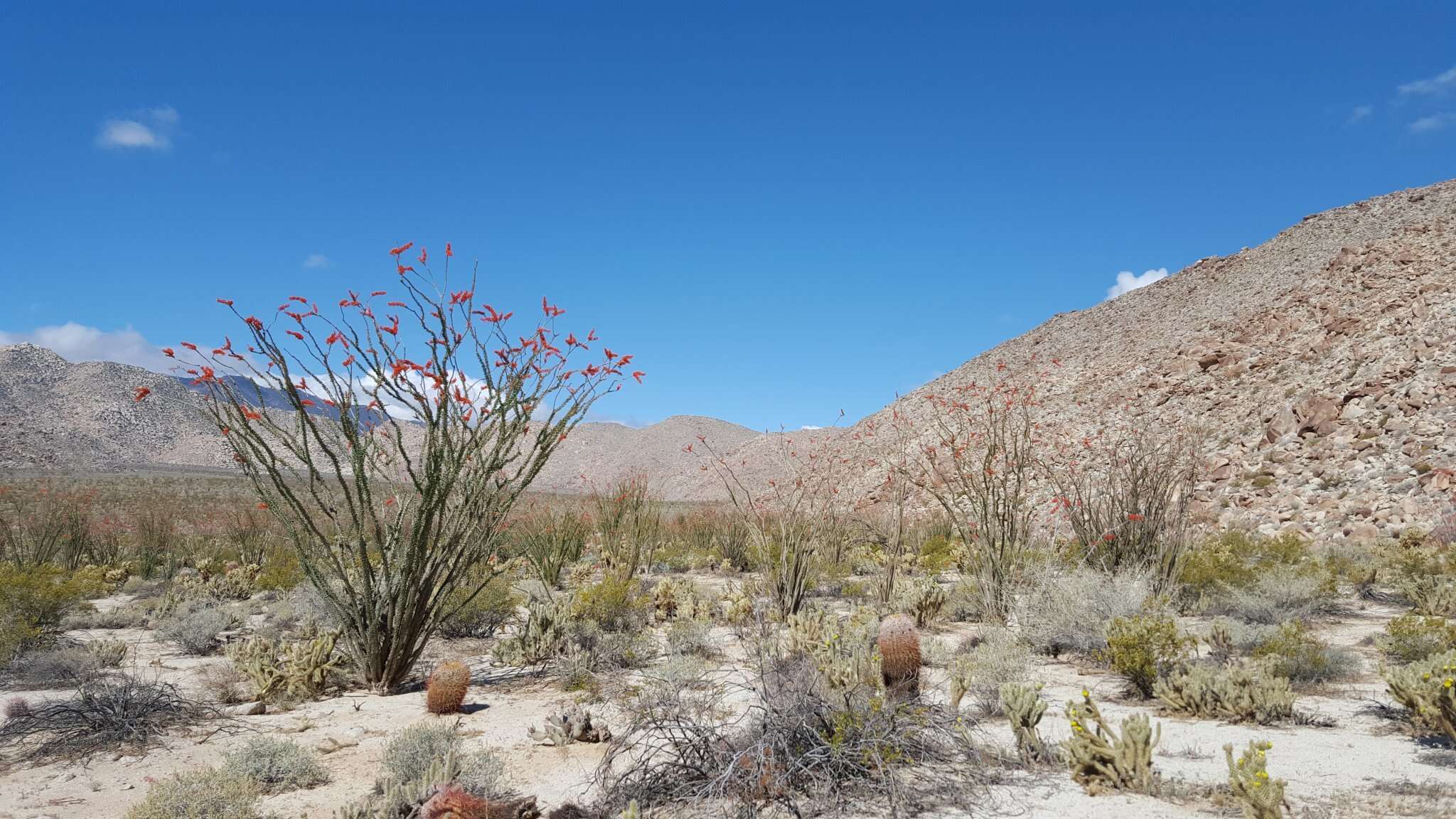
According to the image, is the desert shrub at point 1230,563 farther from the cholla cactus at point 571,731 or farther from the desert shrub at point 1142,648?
the cholla cactus at point 571,731

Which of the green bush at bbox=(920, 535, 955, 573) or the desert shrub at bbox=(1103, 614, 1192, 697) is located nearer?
the desert shrub at bbox=(1103, 614, 1192, 697)

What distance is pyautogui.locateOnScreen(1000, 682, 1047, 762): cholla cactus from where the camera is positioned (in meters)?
4.87

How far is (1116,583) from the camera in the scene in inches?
328

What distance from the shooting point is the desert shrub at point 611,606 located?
8508mm

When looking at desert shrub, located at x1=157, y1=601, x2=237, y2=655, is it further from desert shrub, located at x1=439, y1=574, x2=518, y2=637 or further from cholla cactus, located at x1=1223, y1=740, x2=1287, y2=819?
cholla cactus, located at x1=1223, y1=740, x2=1287, y2=819

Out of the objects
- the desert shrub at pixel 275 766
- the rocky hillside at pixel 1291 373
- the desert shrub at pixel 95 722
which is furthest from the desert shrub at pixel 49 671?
the desert shrub at pixel 275 766

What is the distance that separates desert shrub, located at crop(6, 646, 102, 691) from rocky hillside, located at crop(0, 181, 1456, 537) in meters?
2.43

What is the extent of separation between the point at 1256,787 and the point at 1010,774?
130cm

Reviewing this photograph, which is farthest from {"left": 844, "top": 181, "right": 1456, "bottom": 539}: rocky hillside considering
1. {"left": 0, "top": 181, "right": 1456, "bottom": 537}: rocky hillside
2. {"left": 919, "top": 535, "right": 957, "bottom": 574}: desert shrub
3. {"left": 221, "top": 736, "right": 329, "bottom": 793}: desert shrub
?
{"left": 221, "top": 736, "right": 329, "bottom": 793}: desert shrub

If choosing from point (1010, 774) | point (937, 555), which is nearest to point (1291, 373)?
point (937, 555)

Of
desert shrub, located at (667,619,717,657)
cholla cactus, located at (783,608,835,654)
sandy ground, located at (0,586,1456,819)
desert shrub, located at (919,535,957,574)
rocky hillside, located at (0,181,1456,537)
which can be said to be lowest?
sandy ground, located at (0,586,1456,819)

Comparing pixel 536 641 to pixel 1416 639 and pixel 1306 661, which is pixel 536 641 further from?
pixel 1416 639

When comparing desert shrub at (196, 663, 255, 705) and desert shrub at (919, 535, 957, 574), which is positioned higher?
desert shrub at (919, 535, 957, 574)

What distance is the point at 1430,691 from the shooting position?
4934 mm
